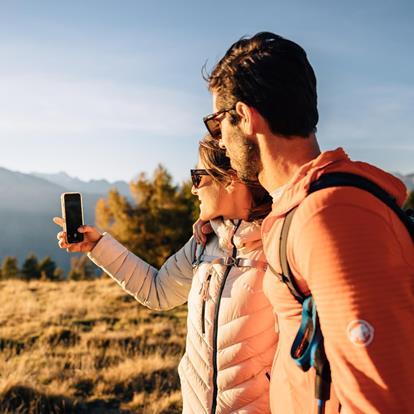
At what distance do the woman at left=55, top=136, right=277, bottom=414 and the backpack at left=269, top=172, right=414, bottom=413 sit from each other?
71 cm

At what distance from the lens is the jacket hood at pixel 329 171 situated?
1.30m

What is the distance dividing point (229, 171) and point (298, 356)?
106 cm

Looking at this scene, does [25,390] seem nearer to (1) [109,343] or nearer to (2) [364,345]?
(1) [109,343]

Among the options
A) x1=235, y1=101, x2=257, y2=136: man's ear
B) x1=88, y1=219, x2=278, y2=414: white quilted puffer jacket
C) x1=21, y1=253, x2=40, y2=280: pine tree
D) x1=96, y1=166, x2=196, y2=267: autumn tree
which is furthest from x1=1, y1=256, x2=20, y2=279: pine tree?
x1=235, y1=101, x2=257, y2=136: man's ear

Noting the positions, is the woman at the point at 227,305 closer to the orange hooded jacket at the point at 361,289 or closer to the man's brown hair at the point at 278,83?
the man's brown hair at the point at 278,83

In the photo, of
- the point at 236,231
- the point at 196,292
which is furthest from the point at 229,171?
the point at 196,292

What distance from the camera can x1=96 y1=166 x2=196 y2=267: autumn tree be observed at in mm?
32125

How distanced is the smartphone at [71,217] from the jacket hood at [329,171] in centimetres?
161

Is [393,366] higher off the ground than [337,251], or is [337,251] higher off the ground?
[337,251]

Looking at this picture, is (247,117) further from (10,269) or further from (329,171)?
(10,269)

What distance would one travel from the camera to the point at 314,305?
1.28 meters

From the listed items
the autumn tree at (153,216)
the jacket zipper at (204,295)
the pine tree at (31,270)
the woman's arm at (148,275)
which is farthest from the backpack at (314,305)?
the pine tree at (31,270)

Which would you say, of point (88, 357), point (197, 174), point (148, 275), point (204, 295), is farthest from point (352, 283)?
point (88, 357)

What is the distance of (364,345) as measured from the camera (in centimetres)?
112
